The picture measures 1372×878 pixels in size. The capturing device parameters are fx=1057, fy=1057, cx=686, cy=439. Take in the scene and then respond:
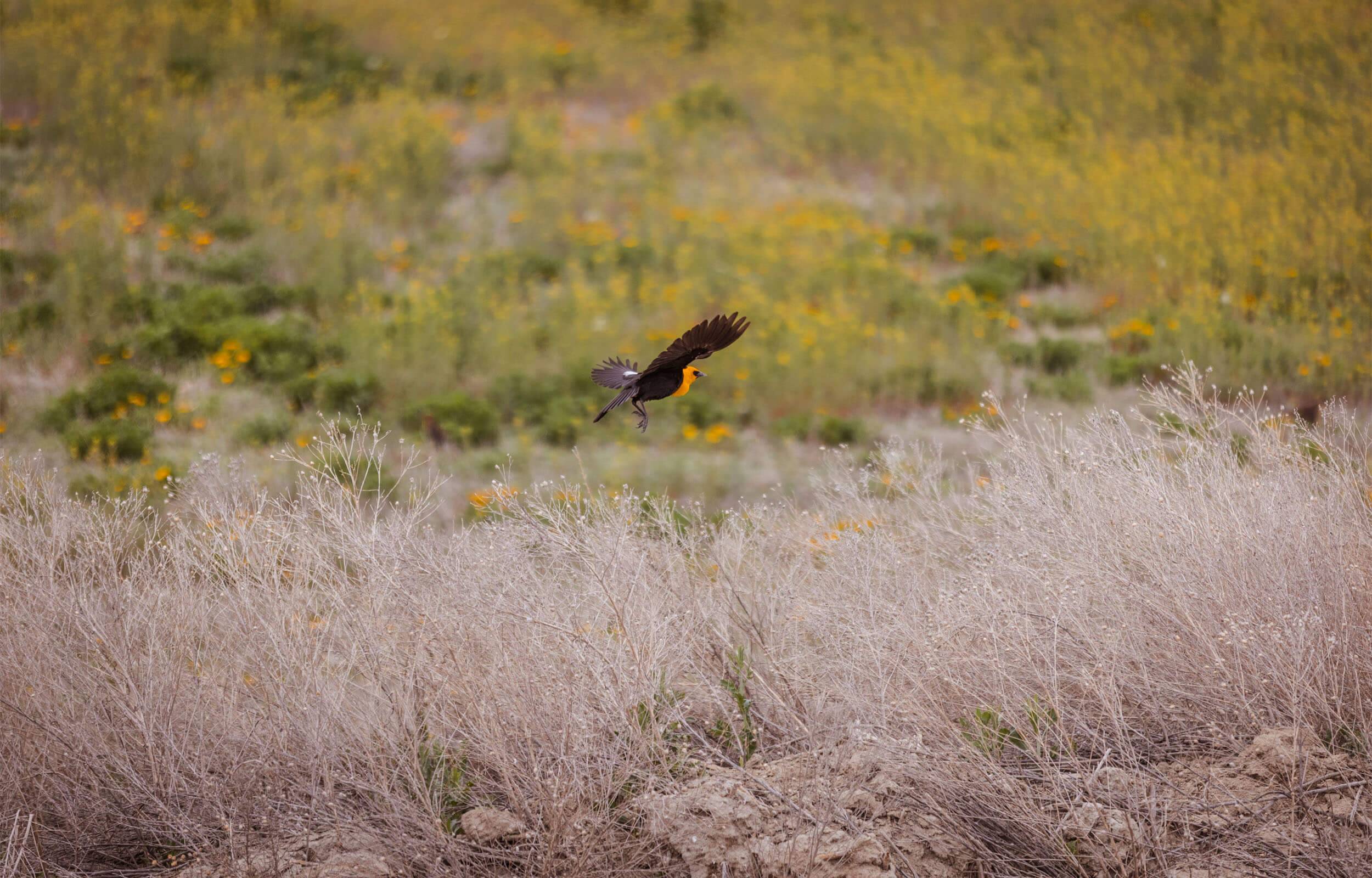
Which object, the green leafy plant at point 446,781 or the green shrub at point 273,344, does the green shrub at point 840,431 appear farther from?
the green leafy plant at point 446,781

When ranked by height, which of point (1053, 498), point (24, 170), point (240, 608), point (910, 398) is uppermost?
point (24, 170)

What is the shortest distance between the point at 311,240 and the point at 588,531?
6193 millimetres

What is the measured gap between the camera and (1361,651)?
10.0ft

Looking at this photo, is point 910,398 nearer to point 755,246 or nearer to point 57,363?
point 755,246

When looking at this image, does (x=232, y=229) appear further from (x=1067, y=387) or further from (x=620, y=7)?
(x=1067, y=387)

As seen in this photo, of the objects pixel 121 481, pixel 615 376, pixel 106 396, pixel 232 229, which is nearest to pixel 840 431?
pixel 615 376

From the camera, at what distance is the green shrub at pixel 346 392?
22.8 ft

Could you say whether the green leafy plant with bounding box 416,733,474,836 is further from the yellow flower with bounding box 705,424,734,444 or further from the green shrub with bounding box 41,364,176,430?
the green shrub with bounding box 41,364,176,430

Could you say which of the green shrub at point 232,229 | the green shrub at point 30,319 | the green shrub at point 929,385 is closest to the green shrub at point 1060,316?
the green shrub at point 929,385

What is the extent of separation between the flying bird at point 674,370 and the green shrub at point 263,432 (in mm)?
3457

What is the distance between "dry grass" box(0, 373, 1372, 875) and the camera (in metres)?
2.96

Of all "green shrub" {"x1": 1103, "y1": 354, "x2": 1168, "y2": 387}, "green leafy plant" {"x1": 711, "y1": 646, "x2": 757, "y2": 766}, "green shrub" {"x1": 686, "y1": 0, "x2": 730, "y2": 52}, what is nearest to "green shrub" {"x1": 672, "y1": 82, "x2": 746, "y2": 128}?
"green shrub" {"x1": 686, "y1": 0, "x2": 730, "y2": 52}

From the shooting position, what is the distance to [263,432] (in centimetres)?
657

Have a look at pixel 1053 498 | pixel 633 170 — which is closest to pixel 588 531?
pixel 1053 498
